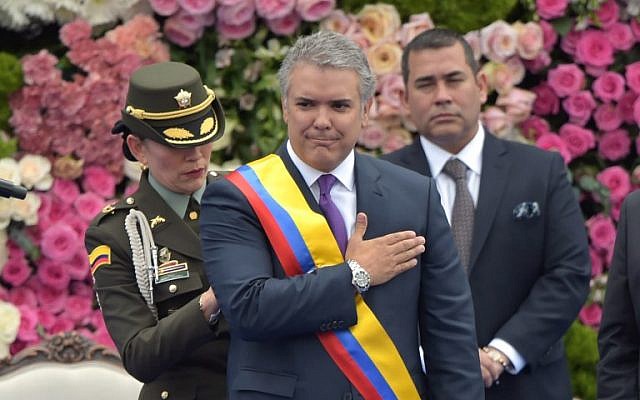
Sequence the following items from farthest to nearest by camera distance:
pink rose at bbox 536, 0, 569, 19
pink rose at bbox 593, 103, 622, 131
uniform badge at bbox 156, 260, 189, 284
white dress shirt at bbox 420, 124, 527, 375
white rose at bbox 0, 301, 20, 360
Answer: pink rose at bbox 593, 103, 622, 131 → pink rose at bbox 536, 0, 569, 19 → white rose at bbox 0, 301, 20, 360 → white dress shirt at bbox 420, 124, 527, 375 → uniform badge at bbox 156, 260, 189, 284

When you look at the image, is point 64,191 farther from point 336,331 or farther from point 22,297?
point 336,331

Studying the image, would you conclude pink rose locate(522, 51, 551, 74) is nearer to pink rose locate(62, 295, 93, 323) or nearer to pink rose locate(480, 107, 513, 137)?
pink rose locate(480, 107, 513, 137)

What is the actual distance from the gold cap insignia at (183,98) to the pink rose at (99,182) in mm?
1763

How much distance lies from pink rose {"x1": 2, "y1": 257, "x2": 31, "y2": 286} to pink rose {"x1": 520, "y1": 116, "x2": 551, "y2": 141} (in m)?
2.19

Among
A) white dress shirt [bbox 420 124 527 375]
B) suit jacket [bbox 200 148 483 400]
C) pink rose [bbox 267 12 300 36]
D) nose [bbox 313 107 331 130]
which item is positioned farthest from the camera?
pink rose [bbox 267 12 300 36]

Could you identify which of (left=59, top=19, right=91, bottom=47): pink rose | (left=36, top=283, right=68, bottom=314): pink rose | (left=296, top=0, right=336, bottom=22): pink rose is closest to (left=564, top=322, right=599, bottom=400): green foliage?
(left=296, top=0, right=336, bottom=22): pink rose

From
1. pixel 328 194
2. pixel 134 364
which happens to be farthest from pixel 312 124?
pixel 134 364

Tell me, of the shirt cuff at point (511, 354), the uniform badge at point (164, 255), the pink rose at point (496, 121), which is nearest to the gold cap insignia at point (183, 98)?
the uniform badge at point (164, 255)

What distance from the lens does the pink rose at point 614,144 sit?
6.10 metres

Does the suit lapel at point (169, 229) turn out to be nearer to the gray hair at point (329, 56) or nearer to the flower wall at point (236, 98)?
the gray hair at point (329, 56)

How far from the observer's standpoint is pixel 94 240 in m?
3.88

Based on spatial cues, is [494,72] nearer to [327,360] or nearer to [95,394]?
[95,394]

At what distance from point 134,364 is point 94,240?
0.40 meters

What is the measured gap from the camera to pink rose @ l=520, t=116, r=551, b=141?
19.9ft
